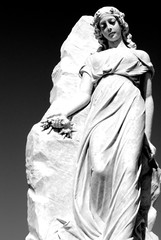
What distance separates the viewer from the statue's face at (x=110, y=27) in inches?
308

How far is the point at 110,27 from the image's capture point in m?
7.84

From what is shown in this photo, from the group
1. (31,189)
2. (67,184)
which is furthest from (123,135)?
(31,189)

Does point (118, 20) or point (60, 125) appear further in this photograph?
point (118, 20)

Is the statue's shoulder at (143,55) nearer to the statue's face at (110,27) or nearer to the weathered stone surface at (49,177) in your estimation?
the statue's face at (110,27)

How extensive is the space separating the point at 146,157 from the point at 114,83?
3.50ft

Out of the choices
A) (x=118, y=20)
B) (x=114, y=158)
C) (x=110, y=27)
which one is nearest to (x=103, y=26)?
(x=110, y=27)

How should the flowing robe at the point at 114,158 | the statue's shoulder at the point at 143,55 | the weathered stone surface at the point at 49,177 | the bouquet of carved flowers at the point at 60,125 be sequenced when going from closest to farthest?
the flowing robe at the point at 114,158 < the weathered stone surface at the point at 49,177 < the bouquet of carved flowers at the point at 60,125 < the statue's shoulder at the point at 143,55

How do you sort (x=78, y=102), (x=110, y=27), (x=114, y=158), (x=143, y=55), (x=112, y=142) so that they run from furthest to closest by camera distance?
1. (x=110, y=27)
2. (x=143, y=55)
3. (x=78, y=102)
4. (x=112, y=142)
5. (x=114, y=158)

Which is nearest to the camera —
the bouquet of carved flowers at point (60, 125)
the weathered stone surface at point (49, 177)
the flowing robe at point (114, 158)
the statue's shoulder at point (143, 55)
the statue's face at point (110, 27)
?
the flowing robe at point (114, 158)

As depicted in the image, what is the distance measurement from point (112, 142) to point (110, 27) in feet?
6.25

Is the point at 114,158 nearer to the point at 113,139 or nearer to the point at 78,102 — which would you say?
the point at 113,139

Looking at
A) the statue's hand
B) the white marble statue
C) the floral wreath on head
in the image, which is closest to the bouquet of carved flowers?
the white marble statue

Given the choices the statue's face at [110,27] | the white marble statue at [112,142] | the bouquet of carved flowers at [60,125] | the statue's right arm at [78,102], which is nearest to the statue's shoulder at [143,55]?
the white marble statue at [112,142]

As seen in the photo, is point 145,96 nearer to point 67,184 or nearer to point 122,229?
point 67,184
